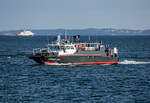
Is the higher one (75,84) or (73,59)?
(73,59)

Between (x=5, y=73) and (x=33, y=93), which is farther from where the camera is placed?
(x=5, y=73)

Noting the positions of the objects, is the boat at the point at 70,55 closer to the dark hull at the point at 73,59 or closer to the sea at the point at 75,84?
the dark hull at the point at 73,59

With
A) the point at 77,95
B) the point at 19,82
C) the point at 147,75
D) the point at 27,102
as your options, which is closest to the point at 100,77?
the point at 147,75

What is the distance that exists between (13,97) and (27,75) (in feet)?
69.7

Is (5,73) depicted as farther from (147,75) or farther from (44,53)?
(147,75)

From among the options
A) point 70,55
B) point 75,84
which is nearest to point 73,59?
point 70,55

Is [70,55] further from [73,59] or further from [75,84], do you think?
[75,84]

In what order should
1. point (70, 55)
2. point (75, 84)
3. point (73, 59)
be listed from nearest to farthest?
1. point (75, 84)
2. point (70, 55)
3. point (73, 59)

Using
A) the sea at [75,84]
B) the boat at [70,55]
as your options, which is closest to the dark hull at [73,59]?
the boat at [70,55]

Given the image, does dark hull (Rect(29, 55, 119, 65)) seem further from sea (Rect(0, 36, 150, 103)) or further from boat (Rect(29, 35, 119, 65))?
sea (Rect(0, 36, 150, 103))

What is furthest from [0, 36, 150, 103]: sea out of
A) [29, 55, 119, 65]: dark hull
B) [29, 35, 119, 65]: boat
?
[29, 35, 119, 65]: boat

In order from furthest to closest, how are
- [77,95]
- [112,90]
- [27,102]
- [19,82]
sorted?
[19,82] → [112,90] → [77,95] → [27,102]

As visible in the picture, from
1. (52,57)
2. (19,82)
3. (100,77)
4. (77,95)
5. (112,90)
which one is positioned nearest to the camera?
(77,95)

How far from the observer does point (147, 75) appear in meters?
73.6
